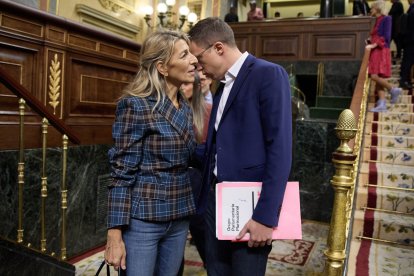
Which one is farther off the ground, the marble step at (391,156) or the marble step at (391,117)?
the marble step at (391,117)

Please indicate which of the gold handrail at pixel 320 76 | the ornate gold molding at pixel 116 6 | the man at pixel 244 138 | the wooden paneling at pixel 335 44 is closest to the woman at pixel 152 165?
the man at pixel 244 138

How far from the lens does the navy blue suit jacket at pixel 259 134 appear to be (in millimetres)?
1128

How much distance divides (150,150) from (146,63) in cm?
33

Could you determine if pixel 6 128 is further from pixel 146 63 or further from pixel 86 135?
pixel 146 63

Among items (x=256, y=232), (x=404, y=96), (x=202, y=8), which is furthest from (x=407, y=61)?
(x=202, y=8)

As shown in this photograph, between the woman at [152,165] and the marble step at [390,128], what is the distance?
3.43 metres

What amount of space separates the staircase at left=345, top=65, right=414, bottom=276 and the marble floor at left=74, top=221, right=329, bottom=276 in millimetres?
596

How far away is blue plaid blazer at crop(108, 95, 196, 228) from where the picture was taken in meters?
1.26

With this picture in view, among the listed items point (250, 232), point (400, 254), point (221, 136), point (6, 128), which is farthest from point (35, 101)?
point (400, 254)

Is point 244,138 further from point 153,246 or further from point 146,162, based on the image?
point 153,246

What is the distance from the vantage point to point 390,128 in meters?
4.26

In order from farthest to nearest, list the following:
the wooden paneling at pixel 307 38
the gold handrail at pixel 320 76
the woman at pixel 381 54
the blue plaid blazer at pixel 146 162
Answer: the gold handrail at pixel 320 76 < the wooden paneling at pixel 307 38 < the woman at pixel 381 54 < the blue plaid blazer at pixel 146 162

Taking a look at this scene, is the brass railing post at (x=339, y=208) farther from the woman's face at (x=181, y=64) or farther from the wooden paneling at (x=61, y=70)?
the wooden paneling at (x=61, y=70)

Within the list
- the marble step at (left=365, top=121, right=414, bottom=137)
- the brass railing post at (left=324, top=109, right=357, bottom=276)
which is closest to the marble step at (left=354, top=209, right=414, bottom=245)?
the brass railing post at (left=324, top=109, right=357, bottom=276)
